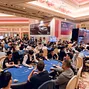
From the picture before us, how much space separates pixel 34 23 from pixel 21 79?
9655 mm

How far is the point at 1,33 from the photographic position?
16.0 m

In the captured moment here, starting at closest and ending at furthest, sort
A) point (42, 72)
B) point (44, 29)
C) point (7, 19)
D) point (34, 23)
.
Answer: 1. point (42, 72)
2. point (44, 29)
3. point (34, 23)
4. point (7, 19)

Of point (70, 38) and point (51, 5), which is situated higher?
point (51, 5)

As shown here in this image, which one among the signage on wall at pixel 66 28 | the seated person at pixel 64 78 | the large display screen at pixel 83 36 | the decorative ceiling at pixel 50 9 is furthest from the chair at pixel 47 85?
the signage on wall at pixel 66 28

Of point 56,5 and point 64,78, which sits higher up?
point 56,5

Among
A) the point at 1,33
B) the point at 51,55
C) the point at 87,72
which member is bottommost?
the point at 87,72

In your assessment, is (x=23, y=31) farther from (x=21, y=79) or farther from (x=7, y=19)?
(x=21, y=79)

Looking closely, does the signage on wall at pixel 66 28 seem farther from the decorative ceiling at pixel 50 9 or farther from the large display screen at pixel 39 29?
the large display screen at pixel 39 29

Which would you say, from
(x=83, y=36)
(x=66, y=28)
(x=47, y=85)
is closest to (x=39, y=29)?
(x=66, y=28)

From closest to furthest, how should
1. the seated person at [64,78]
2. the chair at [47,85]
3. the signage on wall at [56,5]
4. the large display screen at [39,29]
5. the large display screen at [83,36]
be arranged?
the chair at [47,85], the seated person at [64,78], the signage on wall at [56,5], the large display screen at [83,36], the large display screen at [39,29]

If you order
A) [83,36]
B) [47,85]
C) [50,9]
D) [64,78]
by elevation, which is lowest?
[64,78]

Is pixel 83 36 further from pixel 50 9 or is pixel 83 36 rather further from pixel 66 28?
pixel 50 9

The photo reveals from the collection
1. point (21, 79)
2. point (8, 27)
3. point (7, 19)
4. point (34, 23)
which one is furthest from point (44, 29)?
point (21, 79)

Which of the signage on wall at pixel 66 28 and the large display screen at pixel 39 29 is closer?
the large display screen at pixel 39 29
